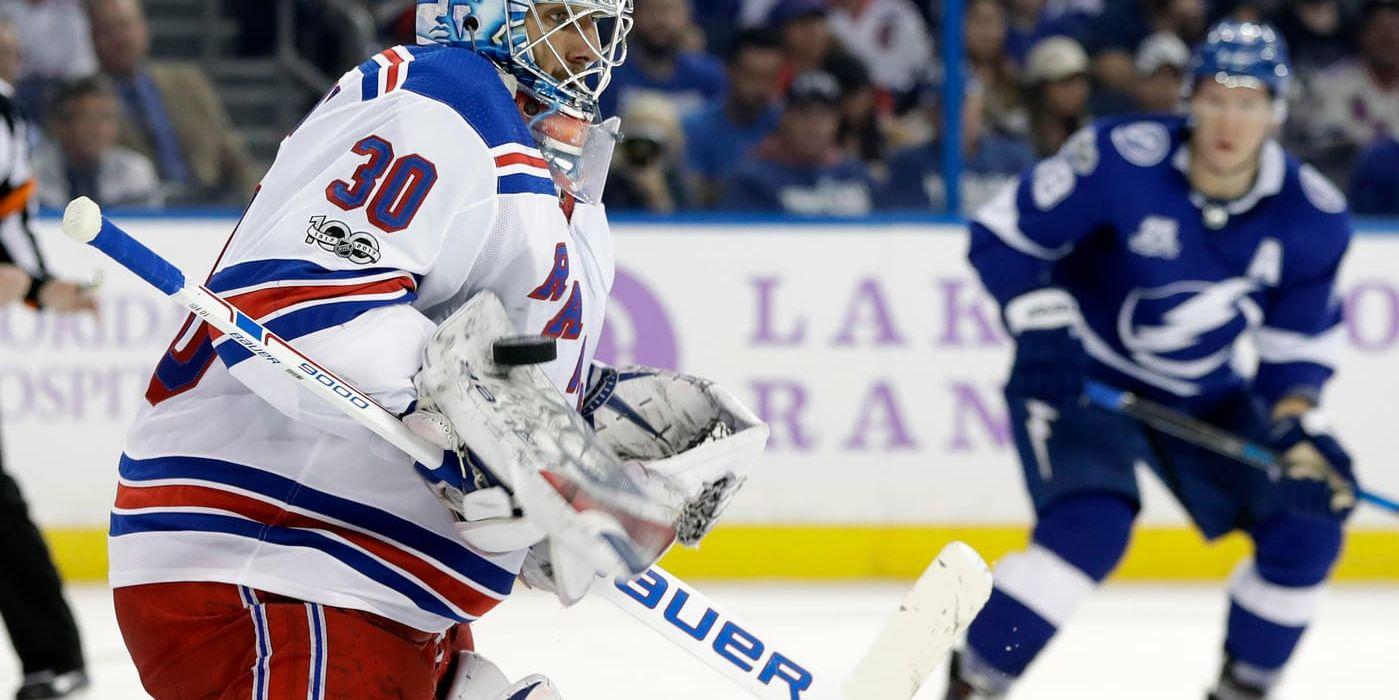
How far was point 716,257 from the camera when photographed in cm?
463

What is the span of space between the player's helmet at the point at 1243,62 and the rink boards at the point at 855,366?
141 centimetres

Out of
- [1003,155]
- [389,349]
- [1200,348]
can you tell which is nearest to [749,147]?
[1003,155]

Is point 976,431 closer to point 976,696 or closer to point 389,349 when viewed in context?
point 976,696

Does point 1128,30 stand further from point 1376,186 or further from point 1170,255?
point 1170,255

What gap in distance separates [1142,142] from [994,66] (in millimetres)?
1761

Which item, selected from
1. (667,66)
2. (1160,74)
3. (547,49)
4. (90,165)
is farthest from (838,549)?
(547,49)

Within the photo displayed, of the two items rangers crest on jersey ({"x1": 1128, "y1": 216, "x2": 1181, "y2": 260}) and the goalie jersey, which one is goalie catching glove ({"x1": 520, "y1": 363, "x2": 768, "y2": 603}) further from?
rangers crest on jersey ({"x1": 1128, "y1": 216, "x2": 1181, "y2": 260})

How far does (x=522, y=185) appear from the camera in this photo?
5.21ft

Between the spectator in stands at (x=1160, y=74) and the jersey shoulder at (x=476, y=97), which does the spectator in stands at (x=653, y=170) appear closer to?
the spectator in stands at (x=1160, y=74)

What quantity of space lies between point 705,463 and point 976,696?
1.43 metres

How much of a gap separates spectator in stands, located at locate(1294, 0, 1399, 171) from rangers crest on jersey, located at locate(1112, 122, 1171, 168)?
1.86 metres

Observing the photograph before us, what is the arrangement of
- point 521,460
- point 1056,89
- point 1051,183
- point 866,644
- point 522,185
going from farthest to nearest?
point 1056,89 → point 866,644 → point 1051,183 → point 522,185 → point 521,460

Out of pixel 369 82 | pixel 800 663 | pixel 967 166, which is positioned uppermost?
pixel 369 82

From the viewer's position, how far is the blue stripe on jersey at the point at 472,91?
5.17 feet
